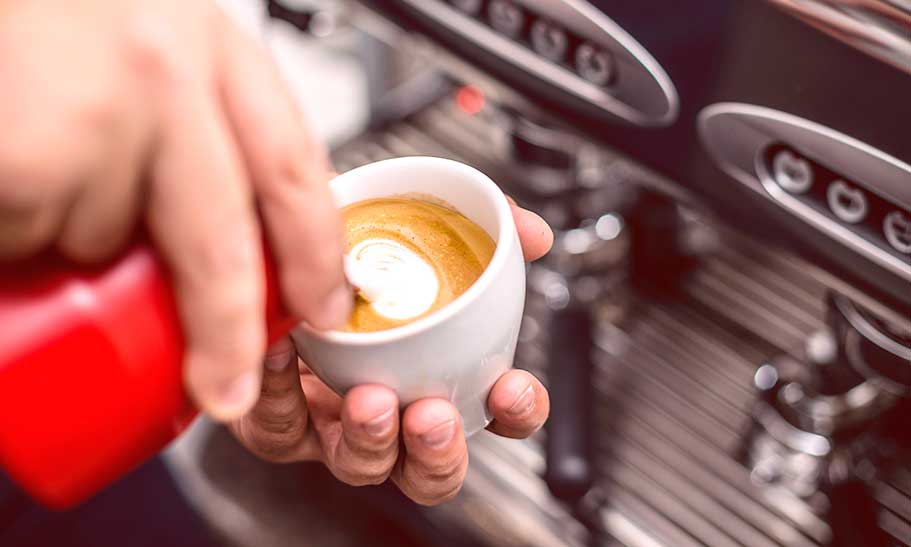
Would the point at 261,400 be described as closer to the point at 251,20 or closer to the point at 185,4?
the point at 185,4

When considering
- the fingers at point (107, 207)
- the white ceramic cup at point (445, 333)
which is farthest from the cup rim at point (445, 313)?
the fingers at point (107, 207)

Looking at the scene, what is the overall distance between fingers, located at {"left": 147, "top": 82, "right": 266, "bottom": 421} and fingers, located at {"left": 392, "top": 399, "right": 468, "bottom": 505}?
0.15 meters

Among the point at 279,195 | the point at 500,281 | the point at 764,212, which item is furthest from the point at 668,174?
the point at 279,195

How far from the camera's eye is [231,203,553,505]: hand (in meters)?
0.45

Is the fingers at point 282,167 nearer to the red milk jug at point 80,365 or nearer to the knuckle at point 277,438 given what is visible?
the red milk jug at point 80,365

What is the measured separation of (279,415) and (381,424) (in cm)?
14

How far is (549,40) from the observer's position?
2.11ft

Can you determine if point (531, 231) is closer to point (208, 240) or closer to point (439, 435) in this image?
point (439, 435)

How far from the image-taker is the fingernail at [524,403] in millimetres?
491

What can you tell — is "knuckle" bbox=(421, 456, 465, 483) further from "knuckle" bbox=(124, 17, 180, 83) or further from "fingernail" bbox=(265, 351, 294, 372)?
"knuckle" bbox=(124, 17, 180, 83)

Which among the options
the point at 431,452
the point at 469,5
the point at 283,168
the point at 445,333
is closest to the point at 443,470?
the point at 431,452

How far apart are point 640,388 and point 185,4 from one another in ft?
1.99

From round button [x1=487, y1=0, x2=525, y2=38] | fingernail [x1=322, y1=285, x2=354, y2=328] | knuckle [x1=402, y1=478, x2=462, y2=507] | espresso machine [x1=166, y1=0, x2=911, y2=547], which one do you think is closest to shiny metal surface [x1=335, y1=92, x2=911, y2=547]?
espresso machine [x1=166, y1=0, x2=911, y2=547]

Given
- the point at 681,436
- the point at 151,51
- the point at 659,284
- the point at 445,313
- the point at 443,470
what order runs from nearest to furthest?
the point at 151,51 < the point at 445,313 < the point at 443,470 < the point at 681,436 < the point at 659,284
